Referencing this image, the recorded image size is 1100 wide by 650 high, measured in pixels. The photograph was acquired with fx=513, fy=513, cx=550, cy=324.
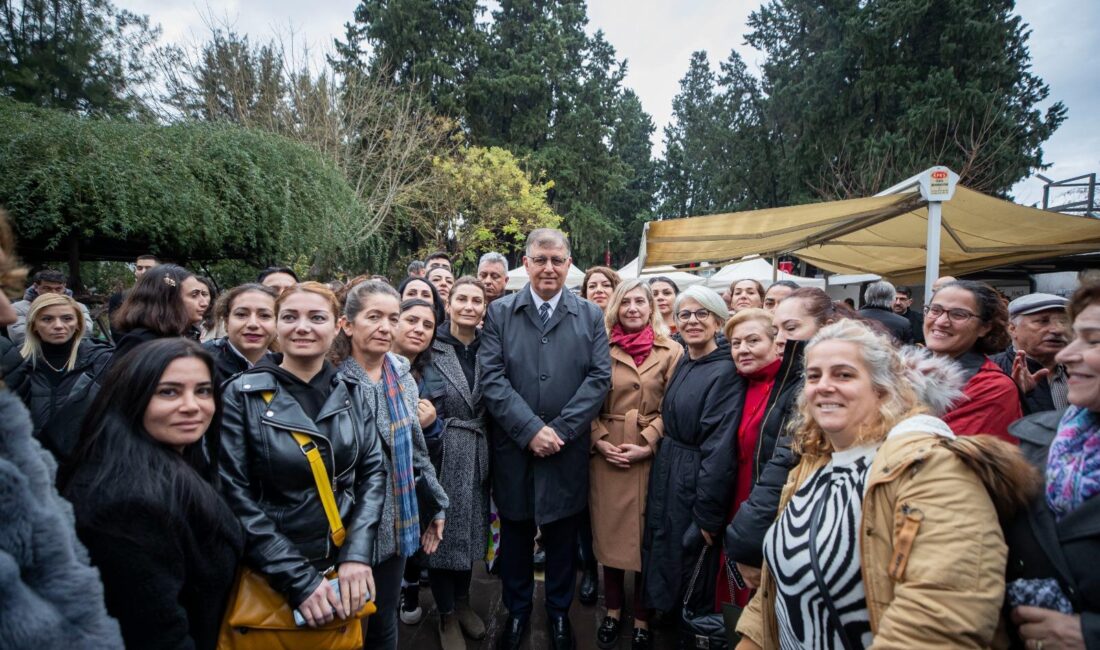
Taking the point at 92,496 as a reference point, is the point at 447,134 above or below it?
above

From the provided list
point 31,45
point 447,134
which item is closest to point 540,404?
point 31,45

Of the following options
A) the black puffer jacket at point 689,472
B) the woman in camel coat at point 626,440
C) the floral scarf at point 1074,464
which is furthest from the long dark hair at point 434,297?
the floral scarf at point 1074,464

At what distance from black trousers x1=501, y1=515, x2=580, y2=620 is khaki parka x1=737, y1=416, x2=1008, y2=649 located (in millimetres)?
1796

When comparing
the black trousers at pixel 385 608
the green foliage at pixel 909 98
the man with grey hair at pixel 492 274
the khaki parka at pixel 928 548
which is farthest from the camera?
the green foliage at pixel 909 98

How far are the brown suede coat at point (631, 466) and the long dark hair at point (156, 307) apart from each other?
2.46m

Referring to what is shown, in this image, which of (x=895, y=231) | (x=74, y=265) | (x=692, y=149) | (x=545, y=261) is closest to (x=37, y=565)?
(x=545, y=261)

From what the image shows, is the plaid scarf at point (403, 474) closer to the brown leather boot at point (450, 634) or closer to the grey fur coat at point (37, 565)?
the brown leather boot at point (450, 634)

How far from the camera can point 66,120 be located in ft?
19.4

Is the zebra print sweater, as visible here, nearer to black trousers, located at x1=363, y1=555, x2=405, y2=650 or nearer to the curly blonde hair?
the curly blonde hair

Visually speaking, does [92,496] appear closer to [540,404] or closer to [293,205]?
[540,404]

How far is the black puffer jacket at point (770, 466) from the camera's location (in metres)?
2.07

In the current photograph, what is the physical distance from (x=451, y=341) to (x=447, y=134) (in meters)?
20.8

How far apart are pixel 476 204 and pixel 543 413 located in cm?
1733

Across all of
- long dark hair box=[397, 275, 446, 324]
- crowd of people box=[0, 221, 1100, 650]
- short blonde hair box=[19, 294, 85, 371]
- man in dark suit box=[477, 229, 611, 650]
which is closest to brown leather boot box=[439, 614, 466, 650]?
crowd of people box=[0, 221, 1100, 650]
